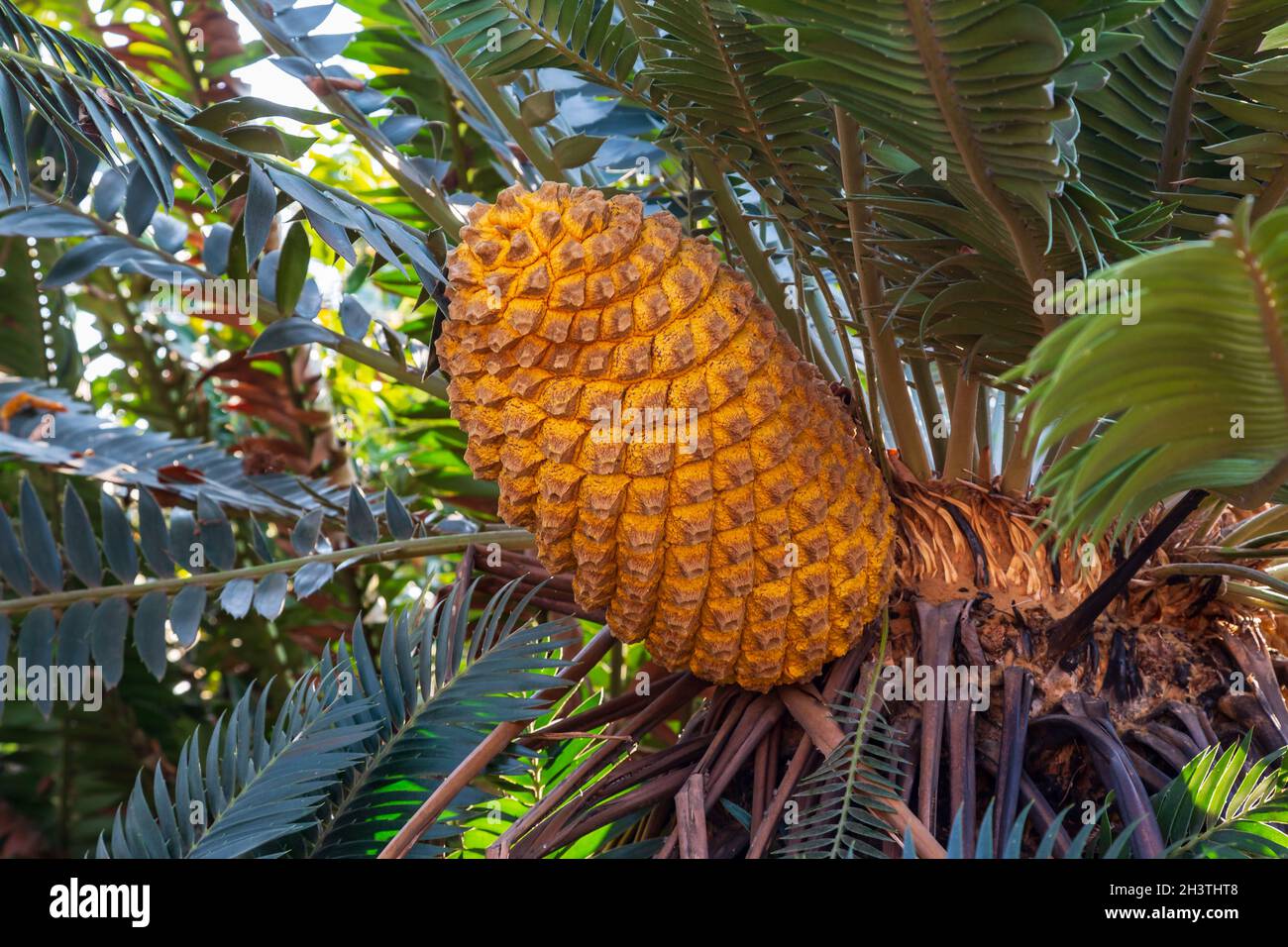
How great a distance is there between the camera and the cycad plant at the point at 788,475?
1.70 feet

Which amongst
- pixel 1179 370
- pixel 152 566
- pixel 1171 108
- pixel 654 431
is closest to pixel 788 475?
pixel 654 431

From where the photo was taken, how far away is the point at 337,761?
Result: 25.1 inches

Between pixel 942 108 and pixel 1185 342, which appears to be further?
pixel 942 108

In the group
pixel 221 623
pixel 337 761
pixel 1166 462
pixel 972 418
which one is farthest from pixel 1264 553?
pixel 221 623

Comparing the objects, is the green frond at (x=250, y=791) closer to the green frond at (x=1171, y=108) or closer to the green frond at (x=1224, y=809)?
the green frond at (x=1224, y=809)

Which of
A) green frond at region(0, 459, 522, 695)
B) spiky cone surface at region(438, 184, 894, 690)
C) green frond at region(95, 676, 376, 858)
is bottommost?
green frond at region(95, 676, 376, 858)

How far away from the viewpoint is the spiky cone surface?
2.01ft

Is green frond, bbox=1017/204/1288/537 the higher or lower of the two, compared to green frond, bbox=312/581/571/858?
higher

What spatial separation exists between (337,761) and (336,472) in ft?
3.20

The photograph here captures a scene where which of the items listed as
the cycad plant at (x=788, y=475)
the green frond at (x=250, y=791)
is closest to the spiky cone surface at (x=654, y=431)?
the cycad plant at (x=788, y=475)

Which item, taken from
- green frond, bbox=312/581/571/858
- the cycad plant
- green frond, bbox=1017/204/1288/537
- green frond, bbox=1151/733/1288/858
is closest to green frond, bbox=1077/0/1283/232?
the cycad plant

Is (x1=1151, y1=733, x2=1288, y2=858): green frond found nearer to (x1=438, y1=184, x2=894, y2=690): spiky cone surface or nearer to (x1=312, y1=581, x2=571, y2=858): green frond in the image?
(x1=438, y1=184, x2=894, y2=690): spiky cone surface

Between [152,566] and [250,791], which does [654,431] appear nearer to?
[250,791]
